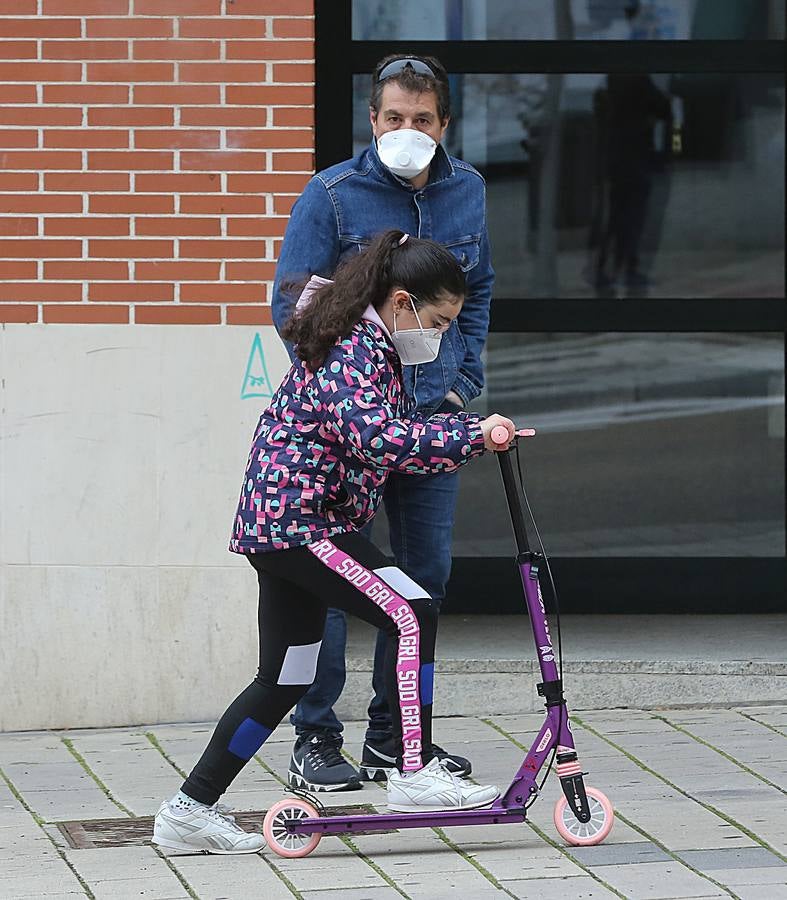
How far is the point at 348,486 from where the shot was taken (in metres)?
4.29

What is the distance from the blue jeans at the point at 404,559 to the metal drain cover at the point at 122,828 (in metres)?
0.34

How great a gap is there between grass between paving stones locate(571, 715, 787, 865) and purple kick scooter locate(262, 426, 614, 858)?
391 mm

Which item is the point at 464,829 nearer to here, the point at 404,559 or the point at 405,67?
the point at 404,559

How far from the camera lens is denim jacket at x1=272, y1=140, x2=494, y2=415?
486 cm

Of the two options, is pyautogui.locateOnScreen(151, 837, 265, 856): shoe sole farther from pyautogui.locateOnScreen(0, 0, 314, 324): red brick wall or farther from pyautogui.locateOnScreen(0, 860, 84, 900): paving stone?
pyautogui.locateOnScreen(0, 0, 314, 324): red brick wall

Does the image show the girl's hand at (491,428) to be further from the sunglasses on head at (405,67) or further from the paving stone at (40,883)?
the paving stone at (40,883)

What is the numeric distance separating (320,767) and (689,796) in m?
1.02

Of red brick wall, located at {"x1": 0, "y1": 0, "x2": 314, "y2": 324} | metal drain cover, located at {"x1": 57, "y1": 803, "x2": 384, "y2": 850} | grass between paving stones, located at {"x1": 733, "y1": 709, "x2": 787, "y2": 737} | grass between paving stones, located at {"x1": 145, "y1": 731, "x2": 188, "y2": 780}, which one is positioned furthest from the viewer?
red brick wall, located at {"x1": 0, "y1": 0, "x2": 314, "y2": 324}

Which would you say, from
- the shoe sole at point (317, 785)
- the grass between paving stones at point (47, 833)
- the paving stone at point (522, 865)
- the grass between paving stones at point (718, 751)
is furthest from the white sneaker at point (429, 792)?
the grass between paving stones at point (718, 751)

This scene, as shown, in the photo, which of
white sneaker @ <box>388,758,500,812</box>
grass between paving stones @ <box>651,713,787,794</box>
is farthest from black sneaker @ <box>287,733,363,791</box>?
grass between paving stones @ <box>651,713,787,794</box>

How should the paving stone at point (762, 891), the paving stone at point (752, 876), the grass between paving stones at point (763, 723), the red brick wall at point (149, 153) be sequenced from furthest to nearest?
the red brick wall at point (149, 153)
the grass between paving stones at point (763, 723)
the paving stone at point (752, 876)
the paving stone at point (762, 891)

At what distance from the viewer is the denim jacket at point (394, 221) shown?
4.86 metres

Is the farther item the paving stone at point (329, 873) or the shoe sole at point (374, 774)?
the shoe sole at point (374, 774)

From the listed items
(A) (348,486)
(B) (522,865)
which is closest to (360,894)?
(B) (522,865)
